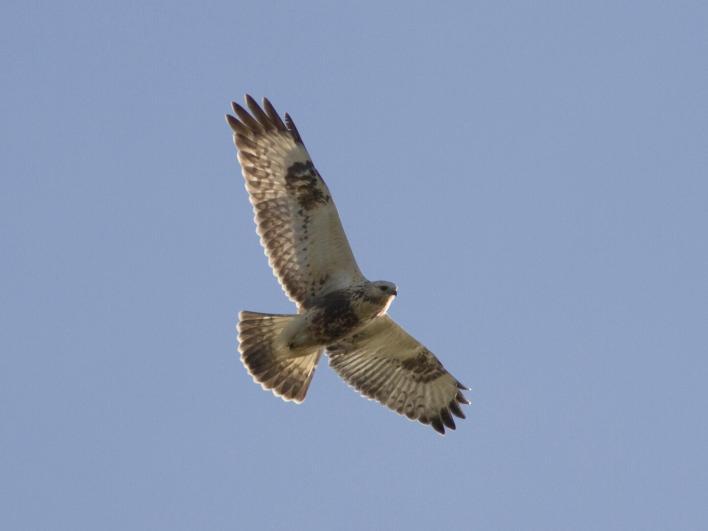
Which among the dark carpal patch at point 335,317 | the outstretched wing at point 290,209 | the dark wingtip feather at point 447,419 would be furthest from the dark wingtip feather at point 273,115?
the dark wingtip feather at point 447,419

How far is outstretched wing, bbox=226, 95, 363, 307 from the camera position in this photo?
15.4 meters

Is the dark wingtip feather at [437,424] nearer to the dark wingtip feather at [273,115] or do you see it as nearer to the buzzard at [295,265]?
the buzzard at [295,265]

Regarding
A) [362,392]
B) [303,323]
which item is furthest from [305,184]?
[362,392]

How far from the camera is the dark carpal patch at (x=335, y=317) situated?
15.2 metres

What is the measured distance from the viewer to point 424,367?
16484 millimetres

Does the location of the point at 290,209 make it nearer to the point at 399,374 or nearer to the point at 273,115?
the point at 273,115

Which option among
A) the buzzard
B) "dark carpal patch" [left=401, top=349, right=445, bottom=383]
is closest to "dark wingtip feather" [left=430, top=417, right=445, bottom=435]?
"dark carpal patch" [left=401, top=349, right=445, bottom=383]

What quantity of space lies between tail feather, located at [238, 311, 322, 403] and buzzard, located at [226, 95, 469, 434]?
1 cm

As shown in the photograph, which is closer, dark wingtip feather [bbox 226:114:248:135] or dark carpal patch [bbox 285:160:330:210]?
dark carpal patch [bbox 285:160:330:210]

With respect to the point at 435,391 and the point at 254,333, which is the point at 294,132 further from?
the point at 435,391

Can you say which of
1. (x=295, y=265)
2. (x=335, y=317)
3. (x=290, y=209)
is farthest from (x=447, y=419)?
(x=290, y=209)

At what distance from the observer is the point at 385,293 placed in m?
15.0

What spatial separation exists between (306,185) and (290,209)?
294 millimetres

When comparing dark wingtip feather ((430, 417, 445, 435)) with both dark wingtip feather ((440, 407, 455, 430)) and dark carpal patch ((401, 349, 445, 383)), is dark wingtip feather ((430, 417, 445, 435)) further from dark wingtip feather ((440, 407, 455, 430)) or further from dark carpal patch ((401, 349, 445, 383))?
dark carpal patch ((401, 349, 445, 383))
